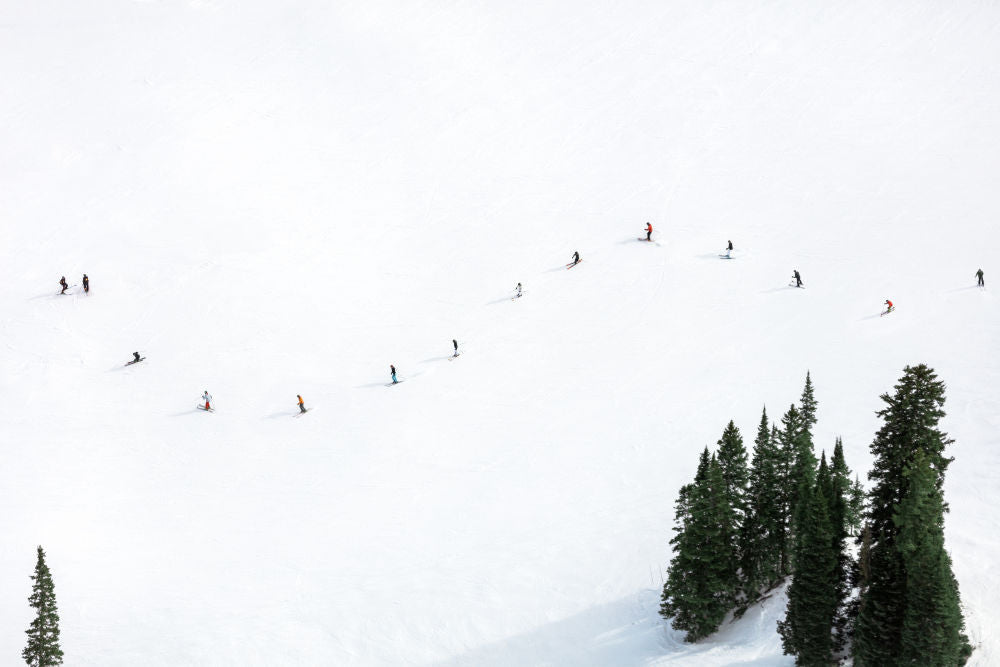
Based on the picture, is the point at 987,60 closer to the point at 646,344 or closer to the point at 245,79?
the point at 646,344

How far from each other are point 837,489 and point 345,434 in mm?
24689

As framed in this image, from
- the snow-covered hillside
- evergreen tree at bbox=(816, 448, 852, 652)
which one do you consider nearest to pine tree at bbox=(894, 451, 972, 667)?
evergreen tree at bbox=(816, 448, 852, 652)

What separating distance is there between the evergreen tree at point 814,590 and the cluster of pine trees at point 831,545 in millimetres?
26

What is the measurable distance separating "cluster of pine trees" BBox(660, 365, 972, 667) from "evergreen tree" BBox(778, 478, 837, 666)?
26mm

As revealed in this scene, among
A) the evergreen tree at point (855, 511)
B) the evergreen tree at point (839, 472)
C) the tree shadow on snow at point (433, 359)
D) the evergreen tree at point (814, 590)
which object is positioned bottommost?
the evergreen tree at point (814, 590)

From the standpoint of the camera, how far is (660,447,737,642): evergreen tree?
86.1 feet

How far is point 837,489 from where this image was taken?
2414cm

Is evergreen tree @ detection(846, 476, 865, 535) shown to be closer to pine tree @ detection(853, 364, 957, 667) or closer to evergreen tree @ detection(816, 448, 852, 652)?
evergreen tree @ detection(816, 448, 852, 652)

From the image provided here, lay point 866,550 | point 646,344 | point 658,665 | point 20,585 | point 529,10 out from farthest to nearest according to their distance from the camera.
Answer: point 529,10, point 646,344, point 20,585, point 658,665, point 866,550

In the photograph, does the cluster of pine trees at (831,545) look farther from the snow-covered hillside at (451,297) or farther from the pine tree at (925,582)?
the snow-covered hillside at (451,297)

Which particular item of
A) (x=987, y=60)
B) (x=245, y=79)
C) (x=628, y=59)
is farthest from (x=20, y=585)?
(x=987, y=60)

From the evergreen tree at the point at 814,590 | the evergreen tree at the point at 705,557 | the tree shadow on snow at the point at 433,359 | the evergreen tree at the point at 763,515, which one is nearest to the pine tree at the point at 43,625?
the evergreen tree at the point at 705,557

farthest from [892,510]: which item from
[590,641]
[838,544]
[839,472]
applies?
[590,641]

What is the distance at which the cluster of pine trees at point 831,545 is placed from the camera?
21016 millimetres
